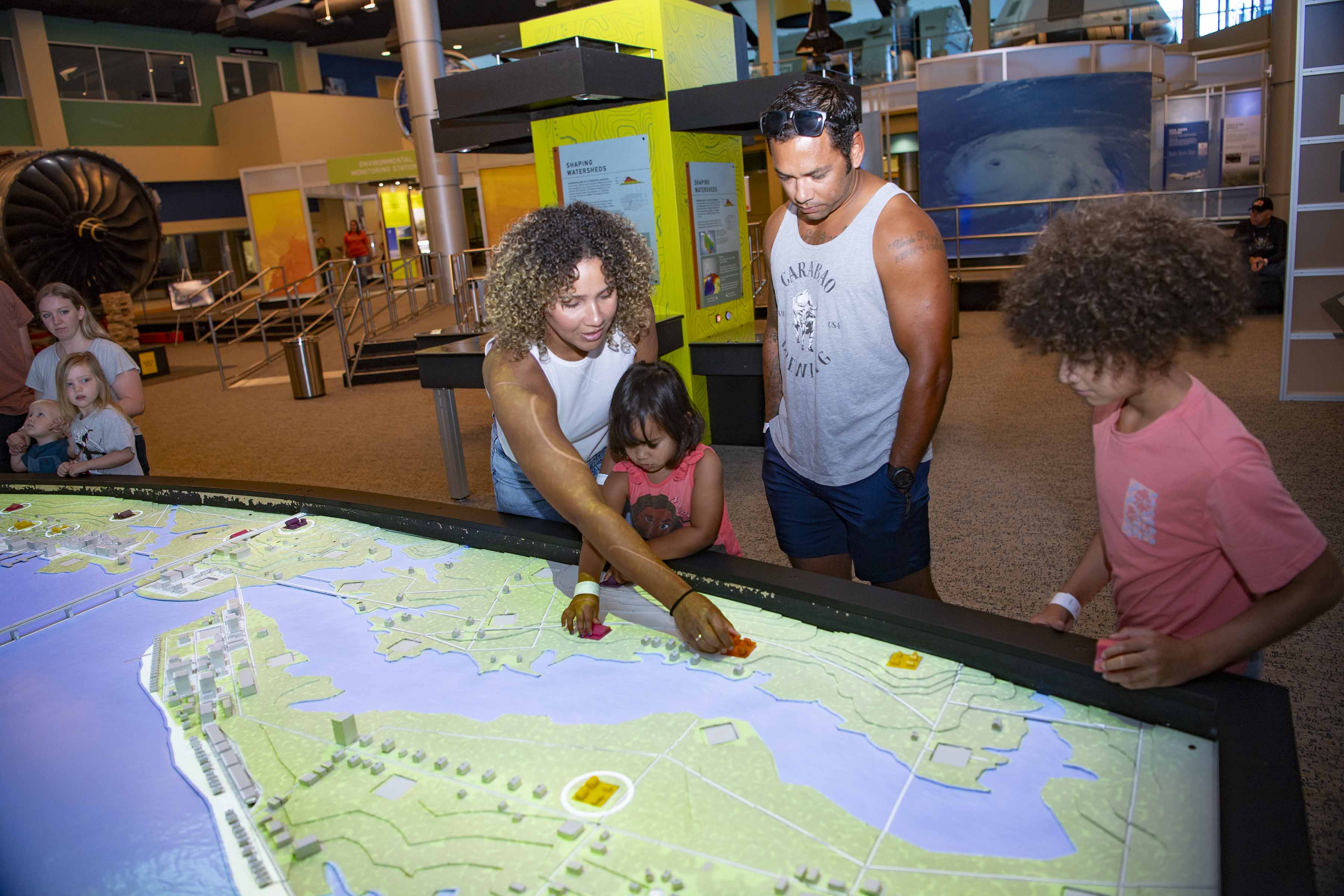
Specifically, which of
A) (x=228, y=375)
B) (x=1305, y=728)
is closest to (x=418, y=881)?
(x=1305, y=728)

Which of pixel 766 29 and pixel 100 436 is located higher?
pixel 766 29

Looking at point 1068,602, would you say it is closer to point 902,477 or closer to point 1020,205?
point 902,477

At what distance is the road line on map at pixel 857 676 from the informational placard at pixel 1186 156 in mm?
13968

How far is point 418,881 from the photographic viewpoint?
107cm

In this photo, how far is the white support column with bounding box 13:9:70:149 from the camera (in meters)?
16.3

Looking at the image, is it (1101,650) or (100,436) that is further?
(100,436)

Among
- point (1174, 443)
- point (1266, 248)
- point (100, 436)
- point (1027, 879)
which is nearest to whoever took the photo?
point (1027, 879)

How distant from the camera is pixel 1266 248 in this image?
8477mm

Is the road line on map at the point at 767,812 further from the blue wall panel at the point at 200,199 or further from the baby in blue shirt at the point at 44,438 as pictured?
the blue wall panel at the point at 200,199

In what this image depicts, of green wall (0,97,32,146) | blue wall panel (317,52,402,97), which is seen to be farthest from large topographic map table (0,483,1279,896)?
blue wall panel (317,52,402,97)

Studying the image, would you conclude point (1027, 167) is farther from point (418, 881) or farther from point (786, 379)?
point (418, 881)

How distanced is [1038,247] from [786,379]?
2.94 ft

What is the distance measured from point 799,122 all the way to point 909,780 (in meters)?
1.34

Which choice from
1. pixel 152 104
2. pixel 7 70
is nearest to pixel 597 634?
pixel 7 70
